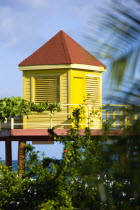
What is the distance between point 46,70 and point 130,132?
19.5 meters

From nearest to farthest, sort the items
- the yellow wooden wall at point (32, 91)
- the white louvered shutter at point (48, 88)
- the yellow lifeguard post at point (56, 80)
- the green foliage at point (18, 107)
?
the green foliage at point (18, 107)
the yellow lifeguard post at point (56, 80)
the yellow wooden wall at point (32, 91)
the white louvered shutter at point (48, 88)

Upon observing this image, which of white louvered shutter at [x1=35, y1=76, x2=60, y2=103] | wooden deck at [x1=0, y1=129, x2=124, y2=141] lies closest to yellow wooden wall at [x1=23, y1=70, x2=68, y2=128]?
white louvered shutter at [x1=35, y1=76, x2=60, y2=103]

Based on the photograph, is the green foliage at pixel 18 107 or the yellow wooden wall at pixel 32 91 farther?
the yellow wooden wall at pixel 32 91

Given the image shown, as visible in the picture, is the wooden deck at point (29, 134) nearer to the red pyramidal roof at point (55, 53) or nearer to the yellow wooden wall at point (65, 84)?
the yellow wooden wall at point (65, 84)

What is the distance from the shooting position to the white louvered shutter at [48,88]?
21.8 meters

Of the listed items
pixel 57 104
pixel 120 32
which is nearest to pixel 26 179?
pixel 120 32

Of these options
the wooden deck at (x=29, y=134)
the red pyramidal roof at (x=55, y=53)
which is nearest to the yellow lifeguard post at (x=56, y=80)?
the red pyramidal roof at (x=55, y=53)

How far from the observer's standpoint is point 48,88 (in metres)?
21.8

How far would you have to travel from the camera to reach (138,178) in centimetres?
203

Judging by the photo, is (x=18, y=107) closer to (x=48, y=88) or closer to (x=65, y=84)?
(x=48, y=88)

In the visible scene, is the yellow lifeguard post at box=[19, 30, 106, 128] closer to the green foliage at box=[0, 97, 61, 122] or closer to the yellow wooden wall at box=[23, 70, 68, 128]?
the yellow wooden wall at box=[23, 70, 68, 128]

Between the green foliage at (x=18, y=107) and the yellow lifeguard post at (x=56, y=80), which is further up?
the yellow lifeguard post at (x=56, y=80)

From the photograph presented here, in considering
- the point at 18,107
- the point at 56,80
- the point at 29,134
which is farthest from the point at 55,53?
the point at 29,134

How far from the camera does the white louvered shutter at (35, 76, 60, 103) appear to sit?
21.8m
